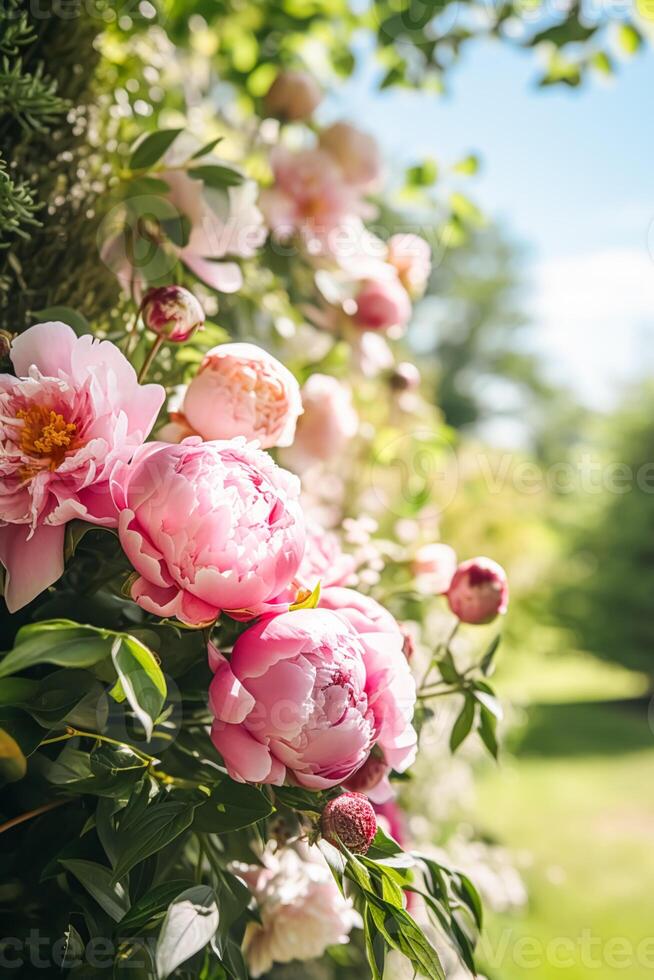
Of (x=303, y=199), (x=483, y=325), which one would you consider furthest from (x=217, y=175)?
(x=483, y=325)

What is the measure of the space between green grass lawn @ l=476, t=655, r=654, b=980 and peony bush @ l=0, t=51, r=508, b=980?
0.43 meters

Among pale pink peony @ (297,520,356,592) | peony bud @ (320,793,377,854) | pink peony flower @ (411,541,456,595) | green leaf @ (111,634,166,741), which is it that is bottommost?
pink peony flower @ (411,541,456,595)

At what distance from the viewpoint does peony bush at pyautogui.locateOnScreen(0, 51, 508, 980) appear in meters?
0.42

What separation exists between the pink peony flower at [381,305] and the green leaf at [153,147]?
0.98 ft

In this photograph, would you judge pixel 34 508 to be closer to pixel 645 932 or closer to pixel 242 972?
pixel 242 972

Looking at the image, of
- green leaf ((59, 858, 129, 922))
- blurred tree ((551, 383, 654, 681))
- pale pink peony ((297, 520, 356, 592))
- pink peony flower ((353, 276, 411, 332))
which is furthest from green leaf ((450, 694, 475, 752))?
blurred tree ((551, 383, 654, 681))

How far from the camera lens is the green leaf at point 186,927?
0.38m

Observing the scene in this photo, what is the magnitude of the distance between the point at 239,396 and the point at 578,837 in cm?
367

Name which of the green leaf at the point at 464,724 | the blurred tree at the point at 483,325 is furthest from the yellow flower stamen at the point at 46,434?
the blurred tree at the point at 483,325

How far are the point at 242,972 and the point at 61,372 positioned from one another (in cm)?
33

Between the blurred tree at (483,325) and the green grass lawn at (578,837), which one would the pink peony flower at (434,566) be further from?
the blurred tree at (483,325)

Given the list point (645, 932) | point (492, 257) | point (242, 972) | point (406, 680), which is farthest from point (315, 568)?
point (492, 257)

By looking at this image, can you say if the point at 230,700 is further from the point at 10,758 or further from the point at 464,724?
the point at 464,724

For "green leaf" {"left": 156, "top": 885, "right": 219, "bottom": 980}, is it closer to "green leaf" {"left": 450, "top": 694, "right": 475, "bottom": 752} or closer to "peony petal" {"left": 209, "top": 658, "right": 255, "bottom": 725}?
"peony petal" {"left": 209, "top": 658, "right": 255, "bottom": 725}
